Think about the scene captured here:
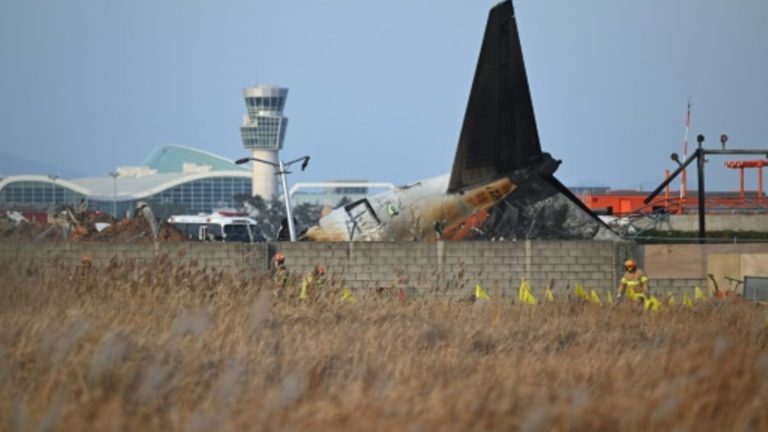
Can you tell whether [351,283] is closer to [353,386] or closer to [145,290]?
[145,290]

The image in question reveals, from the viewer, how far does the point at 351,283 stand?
4003cm

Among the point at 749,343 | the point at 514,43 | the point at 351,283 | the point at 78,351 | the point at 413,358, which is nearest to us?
the point at 78,351

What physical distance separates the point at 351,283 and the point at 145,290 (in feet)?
67.0

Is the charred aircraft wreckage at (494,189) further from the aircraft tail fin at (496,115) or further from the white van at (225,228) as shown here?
the white van at (225,228)

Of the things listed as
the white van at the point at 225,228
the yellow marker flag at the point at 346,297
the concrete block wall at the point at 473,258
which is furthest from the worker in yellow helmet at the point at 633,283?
the white van at the point at 225,228

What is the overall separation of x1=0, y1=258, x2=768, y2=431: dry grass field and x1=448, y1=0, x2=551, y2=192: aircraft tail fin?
929 inches

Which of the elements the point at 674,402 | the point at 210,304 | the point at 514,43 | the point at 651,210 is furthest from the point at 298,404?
the point at 651,210

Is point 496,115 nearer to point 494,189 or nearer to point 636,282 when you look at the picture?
point 494,189

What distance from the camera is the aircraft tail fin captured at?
44.2 metres

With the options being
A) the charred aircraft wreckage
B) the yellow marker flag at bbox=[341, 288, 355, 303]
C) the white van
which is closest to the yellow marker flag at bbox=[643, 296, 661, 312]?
the yellow marker flag at bbox=[341, 288, 355, 303]

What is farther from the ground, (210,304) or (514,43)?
(514,43)

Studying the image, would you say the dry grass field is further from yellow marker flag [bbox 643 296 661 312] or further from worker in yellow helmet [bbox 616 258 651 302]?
worker in yellow helmet [bbox 616 258 651 302]

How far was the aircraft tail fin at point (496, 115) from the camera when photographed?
44.2m

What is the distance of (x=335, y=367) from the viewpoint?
14133 mm
